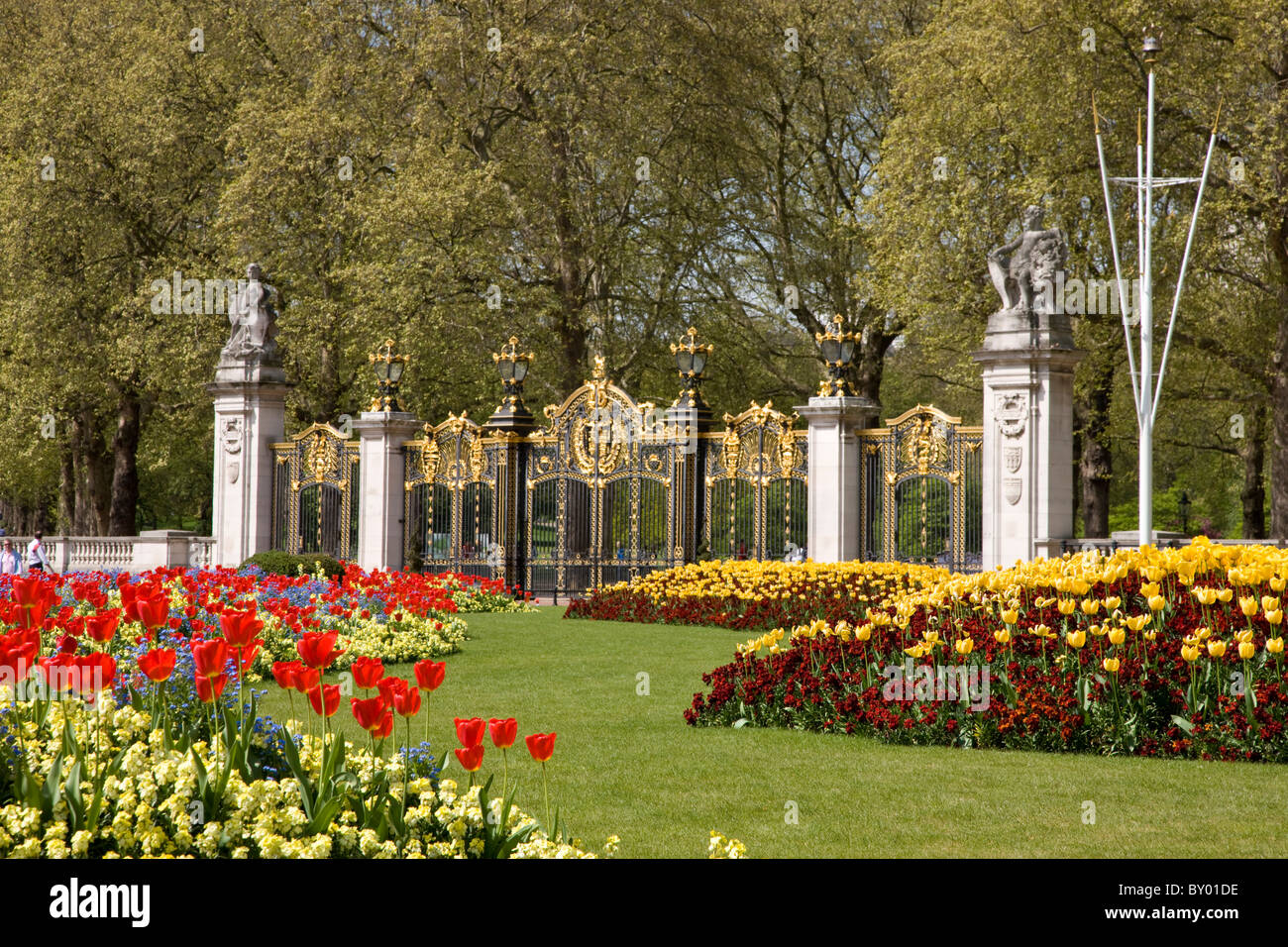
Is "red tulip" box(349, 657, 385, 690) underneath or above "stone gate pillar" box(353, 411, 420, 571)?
underneath

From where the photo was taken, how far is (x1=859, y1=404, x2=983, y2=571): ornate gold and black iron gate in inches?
710

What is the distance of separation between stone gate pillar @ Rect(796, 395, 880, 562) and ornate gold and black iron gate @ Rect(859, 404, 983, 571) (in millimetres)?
166

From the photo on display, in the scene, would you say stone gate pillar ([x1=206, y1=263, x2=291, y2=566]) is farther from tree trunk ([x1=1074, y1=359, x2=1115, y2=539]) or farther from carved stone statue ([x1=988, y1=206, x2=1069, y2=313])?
tree trunk ([x1=1074, y1=359, x2=1115, y2=539])

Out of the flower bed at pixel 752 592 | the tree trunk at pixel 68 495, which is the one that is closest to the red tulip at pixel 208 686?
the flower bed at pixel 752 592

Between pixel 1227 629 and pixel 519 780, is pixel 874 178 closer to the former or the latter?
pixel 1227 629

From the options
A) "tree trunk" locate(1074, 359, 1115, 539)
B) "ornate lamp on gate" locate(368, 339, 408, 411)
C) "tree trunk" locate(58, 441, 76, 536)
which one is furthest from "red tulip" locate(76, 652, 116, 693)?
"tree trunk" locate(58, 441, 76, 536)

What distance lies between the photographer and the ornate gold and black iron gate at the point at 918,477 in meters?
18.0

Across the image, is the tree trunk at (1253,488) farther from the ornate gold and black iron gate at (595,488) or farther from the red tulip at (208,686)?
the red tulip at (208,686)

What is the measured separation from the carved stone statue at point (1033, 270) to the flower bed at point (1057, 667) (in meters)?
7.94

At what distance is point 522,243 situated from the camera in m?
28.5

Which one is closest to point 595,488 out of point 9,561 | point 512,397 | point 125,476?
point 512,397
